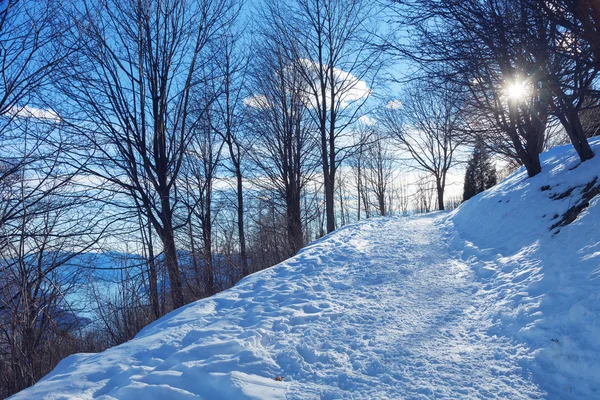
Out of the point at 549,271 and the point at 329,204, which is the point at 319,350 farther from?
the point at 329,204

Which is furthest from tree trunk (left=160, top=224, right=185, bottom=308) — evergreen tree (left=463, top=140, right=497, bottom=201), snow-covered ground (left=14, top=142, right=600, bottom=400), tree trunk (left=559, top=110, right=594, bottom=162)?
evergreen tree (left=463, top=140, right=497, bottom=201)

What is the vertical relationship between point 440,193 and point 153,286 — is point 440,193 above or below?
above

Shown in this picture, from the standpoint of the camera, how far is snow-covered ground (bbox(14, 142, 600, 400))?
2799mm

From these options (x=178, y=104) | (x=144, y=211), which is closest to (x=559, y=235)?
(x=144, y=211)

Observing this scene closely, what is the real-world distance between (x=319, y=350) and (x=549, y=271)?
9.99 ft

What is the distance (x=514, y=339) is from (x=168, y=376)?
3.27 metres

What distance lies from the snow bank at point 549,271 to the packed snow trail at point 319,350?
0.75 ft

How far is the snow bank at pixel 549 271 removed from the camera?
2.82 meters

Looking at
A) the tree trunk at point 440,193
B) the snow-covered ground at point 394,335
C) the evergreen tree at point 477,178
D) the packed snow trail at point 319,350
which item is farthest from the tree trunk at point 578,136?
the evergreen tree at point 477,178

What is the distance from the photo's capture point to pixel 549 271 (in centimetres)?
424

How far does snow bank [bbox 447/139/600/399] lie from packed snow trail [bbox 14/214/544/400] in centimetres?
23

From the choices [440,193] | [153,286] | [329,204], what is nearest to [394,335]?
[153,286]

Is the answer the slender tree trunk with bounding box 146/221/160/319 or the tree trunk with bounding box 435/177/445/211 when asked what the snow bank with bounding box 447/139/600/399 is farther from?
the tree trunk with bounding box 435/177/445/211

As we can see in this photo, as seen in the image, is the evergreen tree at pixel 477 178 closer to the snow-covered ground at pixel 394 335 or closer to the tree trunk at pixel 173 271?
the snow-covered ground at pixel 394 335
